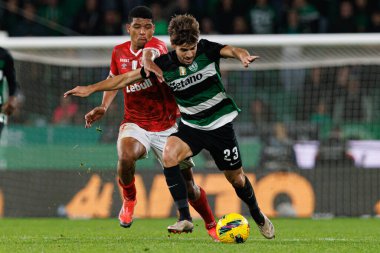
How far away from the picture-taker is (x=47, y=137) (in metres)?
14.9

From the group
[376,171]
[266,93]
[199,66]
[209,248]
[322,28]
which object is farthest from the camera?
[322,28]

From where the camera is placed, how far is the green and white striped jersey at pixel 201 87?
848 centimetres

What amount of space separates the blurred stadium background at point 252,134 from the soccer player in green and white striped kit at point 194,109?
5512 mm

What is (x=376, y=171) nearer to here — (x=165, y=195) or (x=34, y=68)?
(x=165, y=195)

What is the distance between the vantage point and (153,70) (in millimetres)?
8445

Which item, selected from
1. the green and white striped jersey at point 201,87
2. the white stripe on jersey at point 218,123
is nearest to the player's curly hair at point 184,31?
the green and white striped jersey at point 201,87

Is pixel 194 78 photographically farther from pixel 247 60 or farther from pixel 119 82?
pixel 247 60

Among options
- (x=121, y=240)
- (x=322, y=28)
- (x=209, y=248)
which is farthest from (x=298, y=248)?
(x=322, y=28)

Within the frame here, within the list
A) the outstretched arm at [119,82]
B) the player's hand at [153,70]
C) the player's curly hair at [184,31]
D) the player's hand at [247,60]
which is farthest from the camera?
the outstretched arm at [119,82]

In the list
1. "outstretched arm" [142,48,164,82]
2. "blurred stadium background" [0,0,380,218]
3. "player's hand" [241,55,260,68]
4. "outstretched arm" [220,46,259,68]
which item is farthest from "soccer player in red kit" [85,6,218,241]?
"blurred stadium background" [0,0,380,218]

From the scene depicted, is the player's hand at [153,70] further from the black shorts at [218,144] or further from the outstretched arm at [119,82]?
the black shorts at [218,144]

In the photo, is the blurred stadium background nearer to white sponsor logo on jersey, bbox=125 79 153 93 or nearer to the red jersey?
the red jersey

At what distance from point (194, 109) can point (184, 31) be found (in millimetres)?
764

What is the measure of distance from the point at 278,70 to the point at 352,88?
4.20 ft
